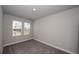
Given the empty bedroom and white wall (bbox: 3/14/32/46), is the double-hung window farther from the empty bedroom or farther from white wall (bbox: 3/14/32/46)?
white wall (bbox: 3/14/32/46)

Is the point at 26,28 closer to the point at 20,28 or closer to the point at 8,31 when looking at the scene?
the point at 20,28

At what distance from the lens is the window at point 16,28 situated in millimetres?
3680

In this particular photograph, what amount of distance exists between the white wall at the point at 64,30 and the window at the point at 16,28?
2.51m

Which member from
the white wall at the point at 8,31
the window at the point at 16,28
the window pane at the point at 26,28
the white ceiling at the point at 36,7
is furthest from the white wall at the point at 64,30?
the white wall at the point at 8,31

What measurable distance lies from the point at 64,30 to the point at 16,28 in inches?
144

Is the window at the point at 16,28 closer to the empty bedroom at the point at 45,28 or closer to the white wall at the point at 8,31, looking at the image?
the empty bedroom at the point at 45,28

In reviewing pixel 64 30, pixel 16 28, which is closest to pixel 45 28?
pixel 64 30

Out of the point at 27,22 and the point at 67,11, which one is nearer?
the point at 67,11

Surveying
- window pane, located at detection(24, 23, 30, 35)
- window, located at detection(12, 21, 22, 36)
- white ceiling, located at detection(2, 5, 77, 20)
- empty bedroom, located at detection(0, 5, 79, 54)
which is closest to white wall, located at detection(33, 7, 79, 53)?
empty bedroom, located at detection(0, 5, 79, 54)

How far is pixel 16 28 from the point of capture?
12.8ft
